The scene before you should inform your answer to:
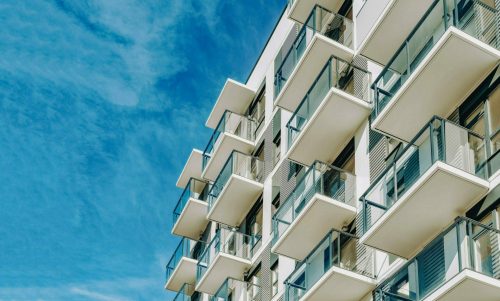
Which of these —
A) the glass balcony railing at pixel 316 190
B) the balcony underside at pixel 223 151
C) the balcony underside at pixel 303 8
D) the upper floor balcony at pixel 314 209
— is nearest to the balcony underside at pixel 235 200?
the balcony underside at pixel 223 151

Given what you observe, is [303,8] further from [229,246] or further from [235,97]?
[229,246]

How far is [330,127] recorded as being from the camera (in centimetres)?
2750

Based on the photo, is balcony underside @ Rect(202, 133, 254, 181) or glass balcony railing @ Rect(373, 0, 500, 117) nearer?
glass balcony railing @ Rect(373, 0, 500, 117)

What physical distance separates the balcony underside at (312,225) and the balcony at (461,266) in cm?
647

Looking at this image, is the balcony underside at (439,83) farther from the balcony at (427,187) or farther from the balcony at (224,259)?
the balcony at (224,259)

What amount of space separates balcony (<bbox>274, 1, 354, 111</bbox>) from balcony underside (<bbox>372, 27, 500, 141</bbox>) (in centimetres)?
599

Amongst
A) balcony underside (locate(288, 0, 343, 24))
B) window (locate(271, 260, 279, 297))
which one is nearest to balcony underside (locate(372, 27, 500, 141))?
window (locate(271, 260, 279, 297))

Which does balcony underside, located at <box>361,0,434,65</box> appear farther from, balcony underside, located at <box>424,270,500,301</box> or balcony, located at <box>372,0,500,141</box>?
balcony underside, located at <box>424,270,500,301</box>

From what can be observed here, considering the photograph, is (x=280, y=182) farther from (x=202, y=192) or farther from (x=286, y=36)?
(x=202, y=192)

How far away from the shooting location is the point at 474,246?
18250 mm

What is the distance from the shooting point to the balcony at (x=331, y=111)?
87.5 ft

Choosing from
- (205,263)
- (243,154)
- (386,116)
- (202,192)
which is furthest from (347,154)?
(202,192)

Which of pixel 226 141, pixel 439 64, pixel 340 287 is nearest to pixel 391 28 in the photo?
pixel 439 64

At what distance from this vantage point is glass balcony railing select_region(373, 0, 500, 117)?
69.4 ft
